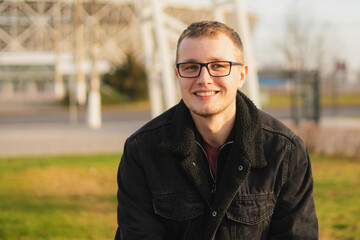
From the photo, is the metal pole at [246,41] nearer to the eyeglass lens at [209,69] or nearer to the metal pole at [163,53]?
the metal pole at [163,53]

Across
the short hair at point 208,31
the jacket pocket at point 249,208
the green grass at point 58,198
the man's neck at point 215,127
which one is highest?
the short hair at point 208,31

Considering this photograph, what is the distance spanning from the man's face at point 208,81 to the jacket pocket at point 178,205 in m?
0.41

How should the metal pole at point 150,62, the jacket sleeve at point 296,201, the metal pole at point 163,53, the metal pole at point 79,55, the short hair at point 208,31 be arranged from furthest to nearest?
the metal pole at point 79,55 < the metal pole at point 150,62 < the metal pole at point 163,53 < the jacket sleeve at point 296,201 < the short hair at point 208,31

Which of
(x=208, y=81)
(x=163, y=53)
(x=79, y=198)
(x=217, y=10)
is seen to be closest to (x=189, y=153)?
(x=208, y=81)

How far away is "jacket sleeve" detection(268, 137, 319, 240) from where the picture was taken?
2.31 m

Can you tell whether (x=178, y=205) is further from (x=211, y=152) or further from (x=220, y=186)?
(x=211, y=152)

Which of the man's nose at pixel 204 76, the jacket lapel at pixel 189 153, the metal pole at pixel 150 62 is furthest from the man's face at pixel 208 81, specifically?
the metal pole at pixel 150 62

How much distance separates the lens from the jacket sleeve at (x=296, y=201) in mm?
2312

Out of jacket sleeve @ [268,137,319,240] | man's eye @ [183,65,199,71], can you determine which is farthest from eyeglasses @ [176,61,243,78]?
jacket sleeve @ [268,137,319,240]

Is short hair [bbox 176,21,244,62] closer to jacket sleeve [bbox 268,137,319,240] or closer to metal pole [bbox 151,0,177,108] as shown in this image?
jacket sleeve [bbox 268,137,319,240]

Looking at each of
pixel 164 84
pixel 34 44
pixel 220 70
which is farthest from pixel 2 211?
pixel 34 44

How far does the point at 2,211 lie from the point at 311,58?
31896 millimetres

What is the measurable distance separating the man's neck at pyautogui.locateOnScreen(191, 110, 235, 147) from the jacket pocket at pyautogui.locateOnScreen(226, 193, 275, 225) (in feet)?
1.02

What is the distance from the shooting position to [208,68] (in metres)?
2.24
